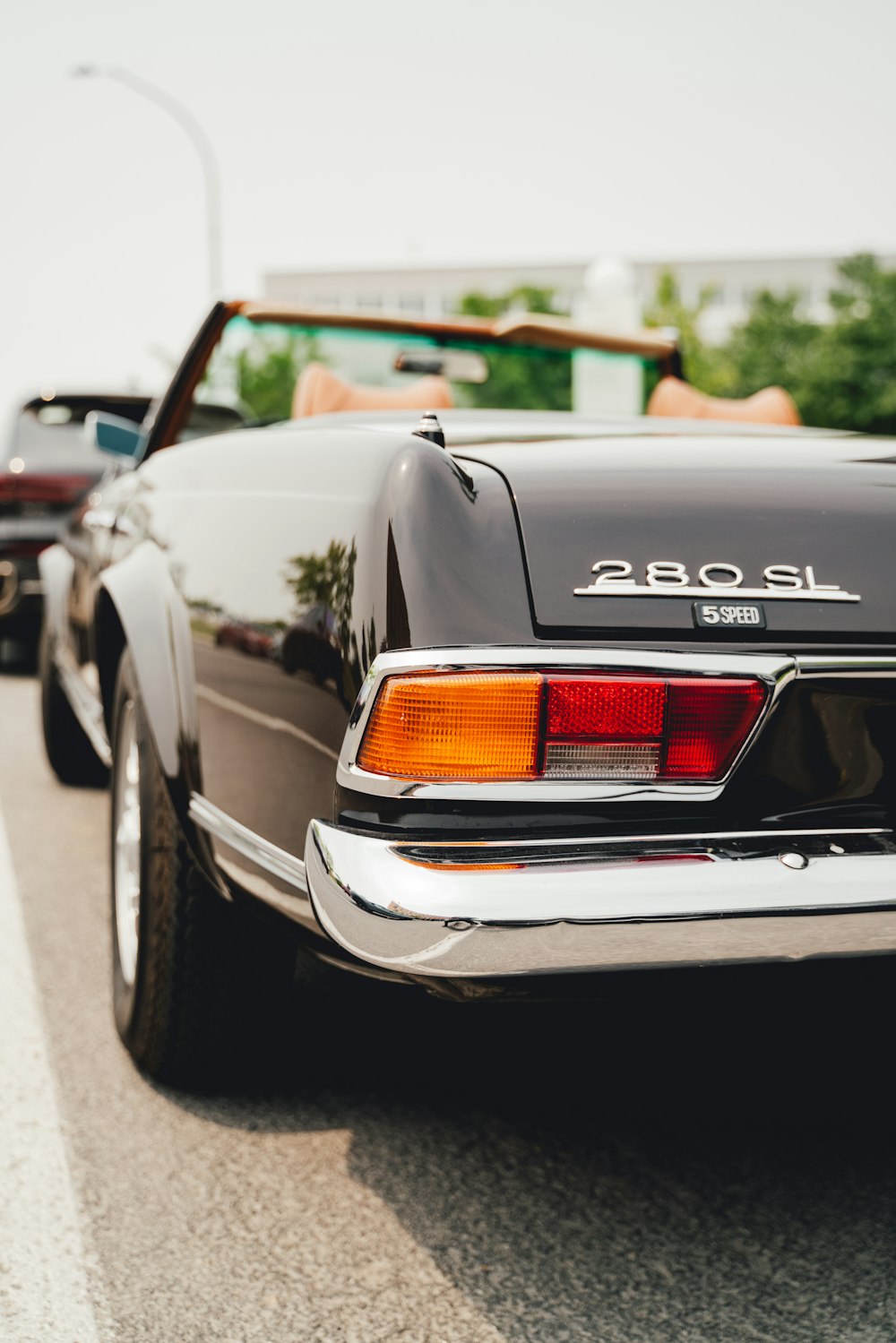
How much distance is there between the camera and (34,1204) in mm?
2250

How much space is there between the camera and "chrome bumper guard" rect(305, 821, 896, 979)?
1.65m

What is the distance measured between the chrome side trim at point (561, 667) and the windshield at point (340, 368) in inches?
68.7

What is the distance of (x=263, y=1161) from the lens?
2387mm

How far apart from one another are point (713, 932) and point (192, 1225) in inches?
40.4

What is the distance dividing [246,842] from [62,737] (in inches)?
130

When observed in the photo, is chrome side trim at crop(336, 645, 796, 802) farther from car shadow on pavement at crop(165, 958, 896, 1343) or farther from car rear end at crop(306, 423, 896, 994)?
car shadow on pavement at crop(165, 958, 896, 1343)

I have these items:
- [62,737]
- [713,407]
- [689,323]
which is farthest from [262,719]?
[689,323]

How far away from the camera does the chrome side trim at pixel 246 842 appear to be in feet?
6.43

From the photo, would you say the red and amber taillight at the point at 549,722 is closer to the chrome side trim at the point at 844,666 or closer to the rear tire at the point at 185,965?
the chrome side trim at the point at 844,666

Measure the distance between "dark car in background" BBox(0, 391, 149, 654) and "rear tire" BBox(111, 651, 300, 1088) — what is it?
17.9 ft

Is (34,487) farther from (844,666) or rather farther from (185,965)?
(844,666)

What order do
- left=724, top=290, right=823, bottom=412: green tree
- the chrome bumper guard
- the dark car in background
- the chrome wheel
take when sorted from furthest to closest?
left=724, top=290, right=823, bottom=412: green tree, the dark car in background, the chrome wheel, the chrome bumper guard

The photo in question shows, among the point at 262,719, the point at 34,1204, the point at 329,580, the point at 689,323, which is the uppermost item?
the point at 689,323

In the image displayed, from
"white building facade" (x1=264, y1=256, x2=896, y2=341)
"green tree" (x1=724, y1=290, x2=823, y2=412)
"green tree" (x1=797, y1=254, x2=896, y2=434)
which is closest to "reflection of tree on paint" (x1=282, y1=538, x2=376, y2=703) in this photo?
"green tree" (x1=797, y1=254, x2=896, y2=434)
